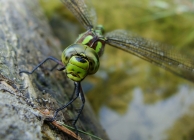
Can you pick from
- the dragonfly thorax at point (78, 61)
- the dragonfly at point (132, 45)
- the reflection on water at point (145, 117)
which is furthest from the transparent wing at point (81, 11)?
the reflection on water at point (145, 117)

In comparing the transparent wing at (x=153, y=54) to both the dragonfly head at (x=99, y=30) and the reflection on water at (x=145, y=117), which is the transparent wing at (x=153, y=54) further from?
the reflection on water at (x=145, y=117)

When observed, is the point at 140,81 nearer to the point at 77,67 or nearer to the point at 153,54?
the point at 153,54

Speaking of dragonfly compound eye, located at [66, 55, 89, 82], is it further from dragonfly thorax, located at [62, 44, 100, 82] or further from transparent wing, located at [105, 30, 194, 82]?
transparent wing, located at [105, 30, 194, 82]

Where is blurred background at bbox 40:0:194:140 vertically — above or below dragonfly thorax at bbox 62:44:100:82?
above

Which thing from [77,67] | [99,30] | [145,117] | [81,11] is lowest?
[77,67]

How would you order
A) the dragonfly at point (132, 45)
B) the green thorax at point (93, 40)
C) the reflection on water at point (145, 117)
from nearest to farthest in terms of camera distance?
the green thorax at point (93, 40) → the dragonfly at point (132, 45) → the reflection on water at point (145, 117)

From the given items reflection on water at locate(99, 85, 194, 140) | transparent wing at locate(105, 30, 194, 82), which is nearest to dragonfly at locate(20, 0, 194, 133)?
transparent wing at locate(105, 30, 194, 82)

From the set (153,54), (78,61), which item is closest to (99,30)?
(153,54)
